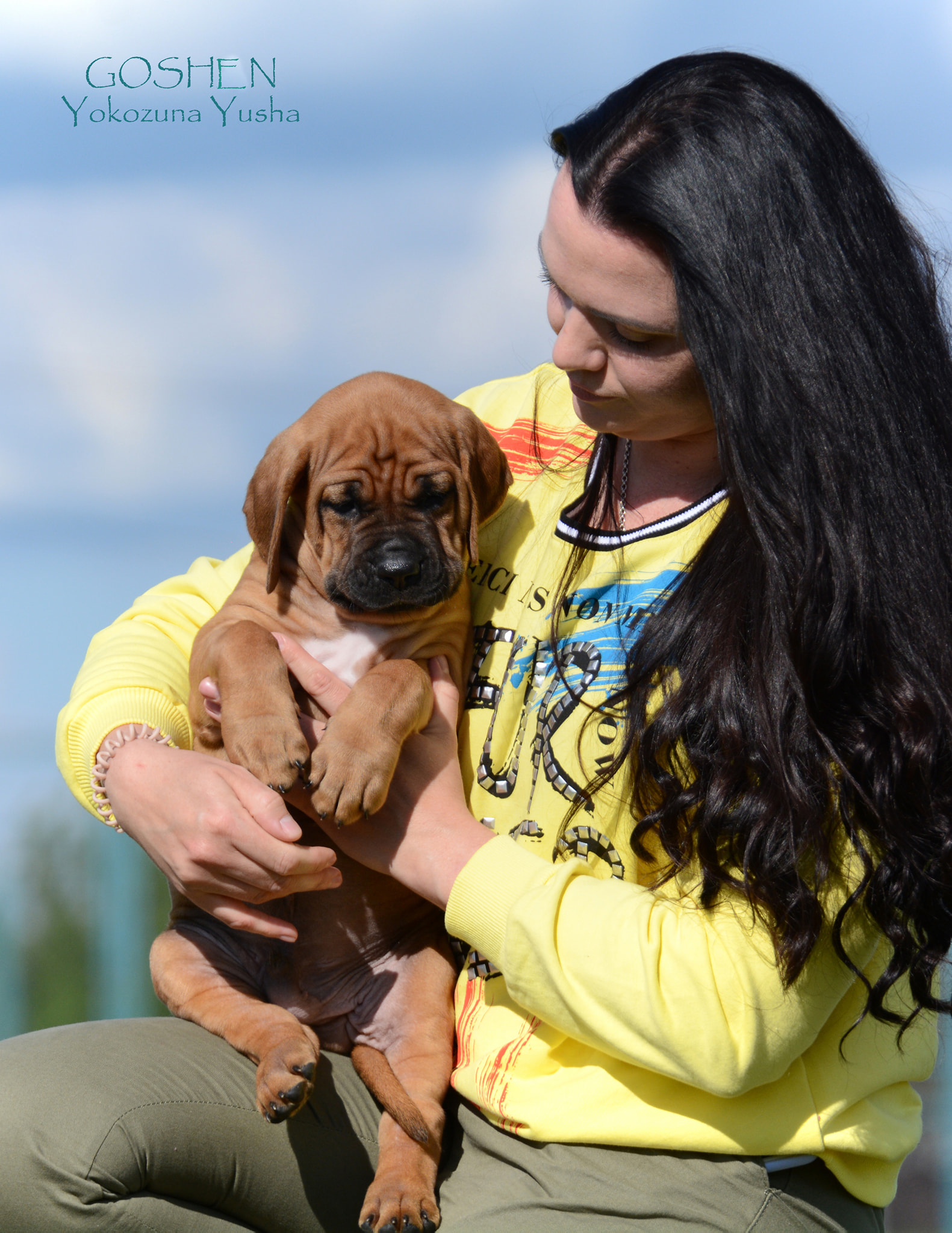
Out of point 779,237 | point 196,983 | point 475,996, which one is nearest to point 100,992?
point 196,983

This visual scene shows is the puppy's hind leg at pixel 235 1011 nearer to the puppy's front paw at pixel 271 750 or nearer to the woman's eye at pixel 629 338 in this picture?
the puppy's front paw at pixel 271 750

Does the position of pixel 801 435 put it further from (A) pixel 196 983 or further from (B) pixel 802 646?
(A) pixel 196 983

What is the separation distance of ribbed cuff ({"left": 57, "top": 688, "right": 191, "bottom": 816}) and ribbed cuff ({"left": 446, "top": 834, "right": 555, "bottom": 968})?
1.01 m

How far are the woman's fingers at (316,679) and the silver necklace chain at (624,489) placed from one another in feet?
2.41

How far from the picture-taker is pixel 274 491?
9.58 ft

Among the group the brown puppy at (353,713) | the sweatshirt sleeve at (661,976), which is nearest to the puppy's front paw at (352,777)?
the brown puppy at (353,713)

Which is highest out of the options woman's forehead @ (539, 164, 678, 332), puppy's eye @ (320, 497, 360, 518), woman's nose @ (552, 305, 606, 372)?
woman's forehead @ (539, 164, 678, 332)

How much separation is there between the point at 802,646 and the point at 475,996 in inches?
39.9

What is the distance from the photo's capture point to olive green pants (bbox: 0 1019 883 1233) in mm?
2012

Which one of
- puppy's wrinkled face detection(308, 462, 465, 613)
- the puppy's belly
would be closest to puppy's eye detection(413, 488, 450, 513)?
puppy's wrinkled face detection(308, 462, 465, 613)

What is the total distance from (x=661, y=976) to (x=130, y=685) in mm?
1497

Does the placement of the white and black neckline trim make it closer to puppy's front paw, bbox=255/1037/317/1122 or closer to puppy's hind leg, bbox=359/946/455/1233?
puppy's hind leg, bbox=359/946/455/1233

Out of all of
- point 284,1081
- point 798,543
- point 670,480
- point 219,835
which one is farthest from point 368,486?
point 284,1081

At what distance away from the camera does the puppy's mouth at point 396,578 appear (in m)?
2.73
